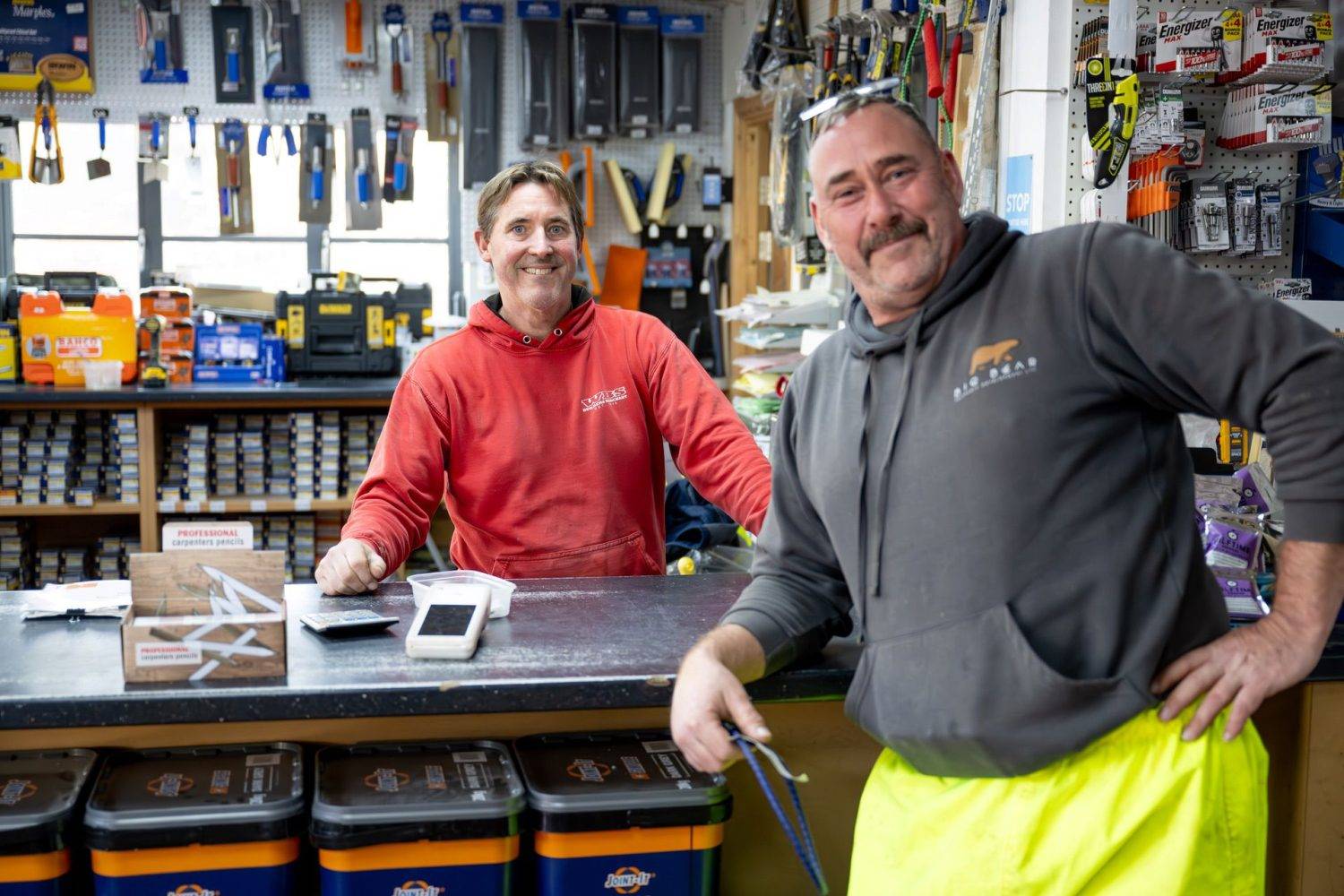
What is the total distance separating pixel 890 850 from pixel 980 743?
0.21 metres

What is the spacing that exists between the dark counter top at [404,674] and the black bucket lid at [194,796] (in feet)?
0.41

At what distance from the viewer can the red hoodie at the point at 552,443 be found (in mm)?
2488

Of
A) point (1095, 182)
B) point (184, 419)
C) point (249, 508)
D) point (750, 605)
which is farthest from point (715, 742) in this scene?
point (184, 419)

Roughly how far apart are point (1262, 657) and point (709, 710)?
61cm

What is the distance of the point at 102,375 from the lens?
199 inches

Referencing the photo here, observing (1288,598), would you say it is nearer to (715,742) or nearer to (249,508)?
(715,742)

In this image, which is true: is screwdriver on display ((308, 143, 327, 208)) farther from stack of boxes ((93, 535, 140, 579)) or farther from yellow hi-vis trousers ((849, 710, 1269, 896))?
yellow hi-vis trousers ((849, 710, 1269, 896))

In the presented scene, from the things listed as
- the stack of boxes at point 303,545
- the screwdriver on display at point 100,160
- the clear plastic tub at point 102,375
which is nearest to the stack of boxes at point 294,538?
the stack of boxes at point 303,545

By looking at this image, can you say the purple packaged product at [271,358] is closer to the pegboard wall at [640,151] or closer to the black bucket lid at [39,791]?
the pegboard wall at [640,151]

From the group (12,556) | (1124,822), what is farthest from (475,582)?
(12,556)

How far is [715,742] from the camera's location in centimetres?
147

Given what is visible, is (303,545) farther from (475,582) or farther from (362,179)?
(475,582)

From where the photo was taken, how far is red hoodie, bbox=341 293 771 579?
2488mm

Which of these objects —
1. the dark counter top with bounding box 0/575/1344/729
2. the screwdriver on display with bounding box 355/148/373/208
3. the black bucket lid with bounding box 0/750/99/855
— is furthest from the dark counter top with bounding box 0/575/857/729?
the screwdriver on display with bounding box 355/148/373/208
